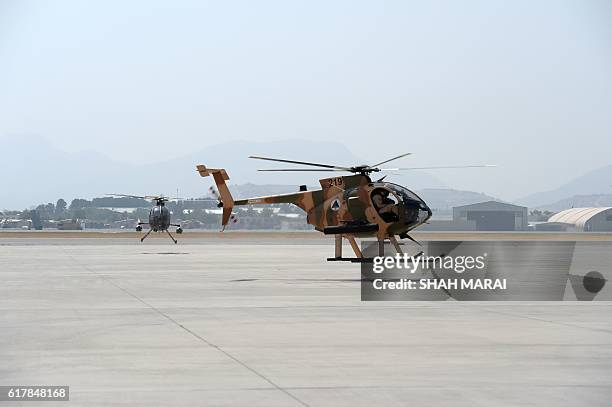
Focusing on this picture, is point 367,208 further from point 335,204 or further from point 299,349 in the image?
point 299,349

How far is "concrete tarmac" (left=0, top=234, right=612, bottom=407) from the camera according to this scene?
11367mm

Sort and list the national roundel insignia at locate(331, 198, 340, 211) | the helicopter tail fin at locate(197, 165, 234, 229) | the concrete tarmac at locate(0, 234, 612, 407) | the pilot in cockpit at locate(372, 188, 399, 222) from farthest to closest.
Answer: the helicopter tail fin at locate(197, 165, 234, 229) → the national roundel insignia at locate(331, 198, 340, 211) → the pilot in cockpit at locate(372, 188, 399, 222) → the concrete tarmac at locate(0, 234, 612, 407)

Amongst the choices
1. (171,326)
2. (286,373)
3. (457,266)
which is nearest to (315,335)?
(171,326)

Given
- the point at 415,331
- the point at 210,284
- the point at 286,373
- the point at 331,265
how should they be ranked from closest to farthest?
1. the point at 286,373
2. the point at 415,331
3. the point at 210,284
4. the point at 331,265

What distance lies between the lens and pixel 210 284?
30406 mm

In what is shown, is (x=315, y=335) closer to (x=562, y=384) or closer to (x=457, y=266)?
(x=562, y=384)

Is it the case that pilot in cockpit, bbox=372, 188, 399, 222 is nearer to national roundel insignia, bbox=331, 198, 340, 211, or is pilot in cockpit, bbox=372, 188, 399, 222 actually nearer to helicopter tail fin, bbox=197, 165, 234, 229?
national roundel insignia, bbox=331, 198, 340, 211

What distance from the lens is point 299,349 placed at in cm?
1505

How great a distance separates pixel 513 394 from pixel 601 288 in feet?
57.6

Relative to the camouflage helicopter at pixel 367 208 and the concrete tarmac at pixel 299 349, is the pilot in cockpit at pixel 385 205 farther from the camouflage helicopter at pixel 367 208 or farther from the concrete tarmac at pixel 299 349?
the concrete tarmac at pixel 299 349

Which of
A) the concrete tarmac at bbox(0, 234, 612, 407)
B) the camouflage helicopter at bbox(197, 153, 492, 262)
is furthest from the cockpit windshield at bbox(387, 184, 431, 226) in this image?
the concrete tarmac at bbox(0, 234, 612, 407)

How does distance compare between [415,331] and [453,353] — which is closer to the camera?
[453,353]

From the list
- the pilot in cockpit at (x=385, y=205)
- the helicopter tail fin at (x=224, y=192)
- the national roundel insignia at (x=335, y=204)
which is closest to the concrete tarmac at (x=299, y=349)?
the pilot in cockpit at (x=385, y=205)

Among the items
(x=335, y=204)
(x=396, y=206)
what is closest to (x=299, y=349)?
(x=396, y=206)
